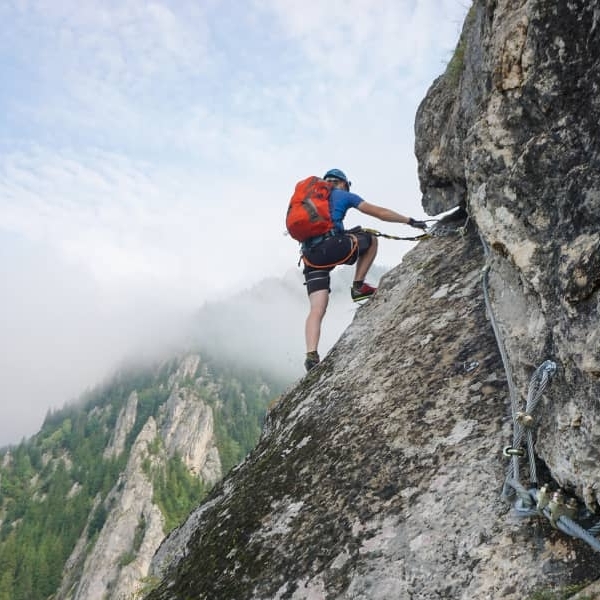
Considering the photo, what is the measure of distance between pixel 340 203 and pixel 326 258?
3.36ft

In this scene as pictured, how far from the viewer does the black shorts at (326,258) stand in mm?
9336

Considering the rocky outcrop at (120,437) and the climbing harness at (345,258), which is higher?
the rocky outcrop at (120,437)

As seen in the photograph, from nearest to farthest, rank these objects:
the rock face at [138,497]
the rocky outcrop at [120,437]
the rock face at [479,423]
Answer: the rock face at [479,423]
the rock face at [138,497]
the rocky outcrop at [120,437]

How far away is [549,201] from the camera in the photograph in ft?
12.0

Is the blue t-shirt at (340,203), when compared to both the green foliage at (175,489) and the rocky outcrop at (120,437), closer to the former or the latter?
the green foliage at (175,489)

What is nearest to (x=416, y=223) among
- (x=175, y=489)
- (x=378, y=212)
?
(x=378, y=212)

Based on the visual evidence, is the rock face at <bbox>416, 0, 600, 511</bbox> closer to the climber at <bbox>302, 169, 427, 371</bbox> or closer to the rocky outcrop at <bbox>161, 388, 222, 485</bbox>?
the climber at <bbox>302, 169, 427, 371</bbox>

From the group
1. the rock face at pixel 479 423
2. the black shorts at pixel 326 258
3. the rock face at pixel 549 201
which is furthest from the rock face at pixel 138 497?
the rock face at pixel 549 201

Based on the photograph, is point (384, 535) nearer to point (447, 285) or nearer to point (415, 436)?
point (415, 436)

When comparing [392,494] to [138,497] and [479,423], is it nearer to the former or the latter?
[479,423]

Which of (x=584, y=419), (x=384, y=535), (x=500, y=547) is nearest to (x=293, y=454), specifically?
(x=384, y=535)

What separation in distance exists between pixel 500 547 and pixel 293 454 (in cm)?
273

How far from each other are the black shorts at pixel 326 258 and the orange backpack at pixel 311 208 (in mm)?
277

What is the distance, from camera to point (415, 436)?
4.70 meters
